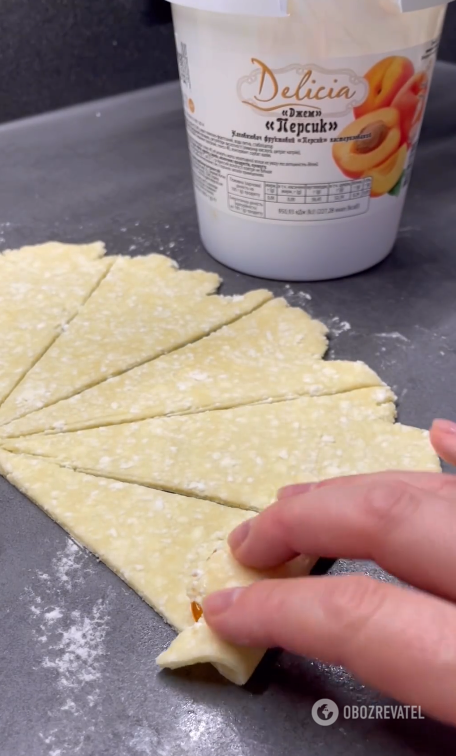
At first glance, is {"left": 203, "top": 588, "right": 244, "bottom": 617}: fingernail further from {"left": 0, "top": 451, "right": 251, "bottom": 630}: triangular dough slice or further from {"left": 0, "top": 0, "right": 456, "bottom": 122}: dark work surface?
{"left": 0, "top": 0, "right": 456, "bottom": 122}: dark work surface

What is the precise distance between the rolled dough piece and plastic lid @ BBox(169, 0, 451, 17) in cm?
64

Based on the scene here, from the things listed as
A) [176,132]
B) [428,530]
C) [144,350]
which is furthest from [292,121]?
[176,132]

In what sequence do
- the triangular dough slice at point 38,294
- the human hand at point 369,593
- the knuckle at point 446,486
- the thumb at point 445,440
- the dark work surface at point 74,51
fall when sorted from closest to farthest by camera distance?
the human hand at point 369,593 < the knuckle at point 446,486 < the thumb at point 445,440 < the triangular dough slice at point 38,294 < the dark work surface at point 74,51

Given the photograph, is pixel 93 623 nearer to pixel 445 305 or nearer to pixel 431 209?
pixel 445 305

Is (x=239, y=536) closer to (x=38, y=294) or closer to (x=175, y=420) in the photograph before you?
(x=175, y=420)

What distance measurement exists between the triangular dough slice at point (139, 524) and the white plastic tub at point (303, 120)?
0.51 m

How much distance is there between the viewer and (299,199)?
1018mm

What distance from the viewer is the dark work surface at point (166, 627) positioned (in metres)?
0.59

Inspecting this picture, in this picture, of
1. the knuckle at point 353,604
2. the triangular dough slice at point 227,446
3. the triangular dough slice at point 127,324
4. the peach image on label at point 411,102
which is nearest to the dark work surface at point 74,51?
the triangular dough slice at point 127,324

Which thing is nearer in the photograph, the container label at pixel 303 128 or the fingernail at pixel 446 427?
the fingernail at pixel 446 427

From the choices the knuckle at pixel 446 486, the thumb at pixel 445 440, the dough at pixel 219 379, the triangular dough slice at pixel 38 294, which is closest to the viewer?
the knuckle at pixel 446 486

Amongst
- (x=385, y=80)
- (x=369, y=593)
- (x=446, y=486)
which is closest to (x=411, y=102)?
(x=385, y=80)

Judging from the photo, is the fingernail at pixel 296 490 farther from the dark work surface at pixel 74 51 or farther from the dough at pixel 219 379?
the dark work surface at pixel 74 51

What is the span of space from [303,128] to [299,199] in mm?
110
